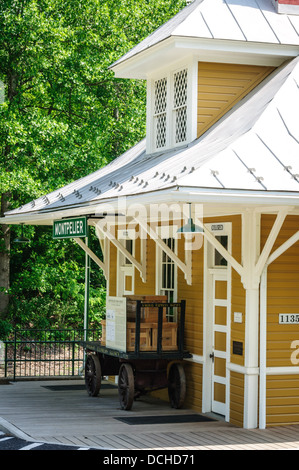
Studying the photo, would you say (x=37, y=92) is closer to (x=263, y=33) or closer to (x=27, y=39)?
(x=27, y=39)

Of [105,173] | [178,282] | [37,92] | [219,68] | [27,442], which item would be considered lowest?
[27,442]

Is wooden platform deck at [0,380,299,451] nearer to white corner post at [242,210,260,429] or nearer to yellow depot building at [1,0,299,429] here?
white corner post at [242,210,260,429]

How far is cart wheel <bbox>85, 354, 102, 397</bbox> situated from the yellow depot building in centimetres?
185

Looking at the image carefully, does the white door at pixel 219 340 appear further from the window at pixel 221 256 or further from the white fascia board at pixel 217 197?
the white fascia board at pixel 217 197

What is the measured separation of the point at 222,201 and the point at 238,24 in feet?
19.2

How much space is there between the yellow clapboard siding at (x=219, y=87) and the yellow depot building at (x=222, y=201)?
18 millimetres

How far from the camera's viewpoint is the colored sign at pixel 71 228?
601 inches

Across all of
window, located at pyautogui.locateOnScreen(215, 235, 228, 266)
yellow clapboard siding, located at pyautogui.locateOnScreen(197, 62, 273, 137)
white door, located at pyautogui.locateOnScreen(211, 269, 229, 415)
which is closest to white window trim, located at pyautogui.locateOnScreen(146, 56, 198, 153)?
yellow clapboard siding, located at pyautogui.locateOnScreen(197, 62, 273, 137)

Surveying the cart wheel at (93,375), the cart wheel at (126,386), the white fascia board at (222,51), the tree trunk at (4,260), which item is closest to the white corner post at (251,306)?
the cart wheel at (126,386)

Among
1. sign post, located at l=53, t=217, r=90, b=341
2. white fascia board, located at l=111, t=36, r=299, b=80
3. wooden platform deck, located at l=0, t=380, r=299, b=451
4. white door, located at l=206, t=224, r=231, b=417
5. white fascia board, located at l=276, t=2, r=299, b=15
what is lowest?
wooden platform deck, located at l=0, t=380, r=299, b=451

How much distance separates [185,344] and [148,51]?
18.3 feet

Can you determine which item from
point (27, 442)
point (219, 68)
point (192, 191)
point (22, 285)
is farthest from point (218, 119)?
point (22, 285)

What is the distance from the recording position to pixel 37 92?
2669cm

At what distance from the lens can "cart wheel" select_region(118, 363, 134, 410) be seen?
14688 millimetres
